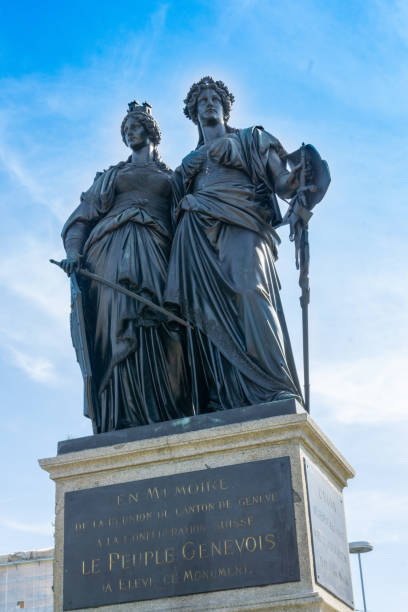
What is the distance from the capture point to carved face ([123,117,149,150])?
9984mm

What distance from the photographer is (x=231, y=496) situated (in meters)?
7.04

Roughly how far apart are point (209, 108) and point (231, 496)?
14.9ft

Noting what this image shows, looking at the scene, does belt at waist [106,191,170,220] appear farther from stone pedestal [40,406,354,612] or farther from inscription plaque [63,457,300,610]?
inscription plaque [63,457,300,610]

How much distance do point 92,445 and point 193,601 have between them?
1.77m

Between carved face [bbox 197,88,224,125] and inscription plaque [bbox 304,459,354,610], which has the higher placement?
carved face [bbox 197,88,224,125]

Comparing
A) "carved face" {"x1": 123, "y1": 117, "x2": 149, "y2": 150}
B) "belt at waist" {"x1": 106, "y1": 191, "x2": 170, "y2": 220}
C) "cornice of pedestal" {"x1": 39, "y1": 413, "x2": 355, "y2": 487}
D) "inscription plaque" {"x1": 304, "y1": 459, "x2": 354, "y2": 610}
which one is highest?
"carved face" {"x1": 123, "y1": 117, "x2": 149, "y2": 150}

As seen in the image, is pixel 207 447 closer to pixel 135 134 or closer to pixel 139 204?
pixel 139 204

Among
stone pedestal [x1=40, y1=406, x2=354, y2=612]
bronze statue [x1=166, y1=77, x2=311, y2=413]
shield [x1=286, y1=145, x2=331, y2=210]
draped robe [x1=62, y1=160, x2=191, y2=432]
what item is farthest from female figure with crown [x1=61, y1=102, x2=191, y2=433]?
shield [x1=286, y1=145, x2=331, y2=210]

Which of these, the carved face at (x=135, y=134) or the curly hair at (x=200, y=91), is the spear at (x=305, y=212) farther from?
the carved face at (x=135, y=134)

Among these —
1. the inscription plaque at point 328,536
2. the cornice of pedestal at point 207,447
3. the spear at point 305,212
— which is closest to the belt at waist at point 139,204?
the spear at point 305,212

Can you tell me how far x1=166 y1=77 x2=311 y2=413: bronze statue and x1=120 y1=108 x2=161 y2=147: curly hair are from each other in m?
0.73

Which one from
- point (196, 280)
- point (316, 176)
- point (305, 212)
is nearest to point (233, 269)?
point (196, 280)

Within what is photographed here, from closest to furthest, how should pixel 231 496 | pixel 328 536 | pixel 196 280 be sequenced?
pixel 231 496, pixel 328 536, pixel 196 280

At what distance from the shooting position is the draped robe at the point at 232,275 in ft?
26.2
